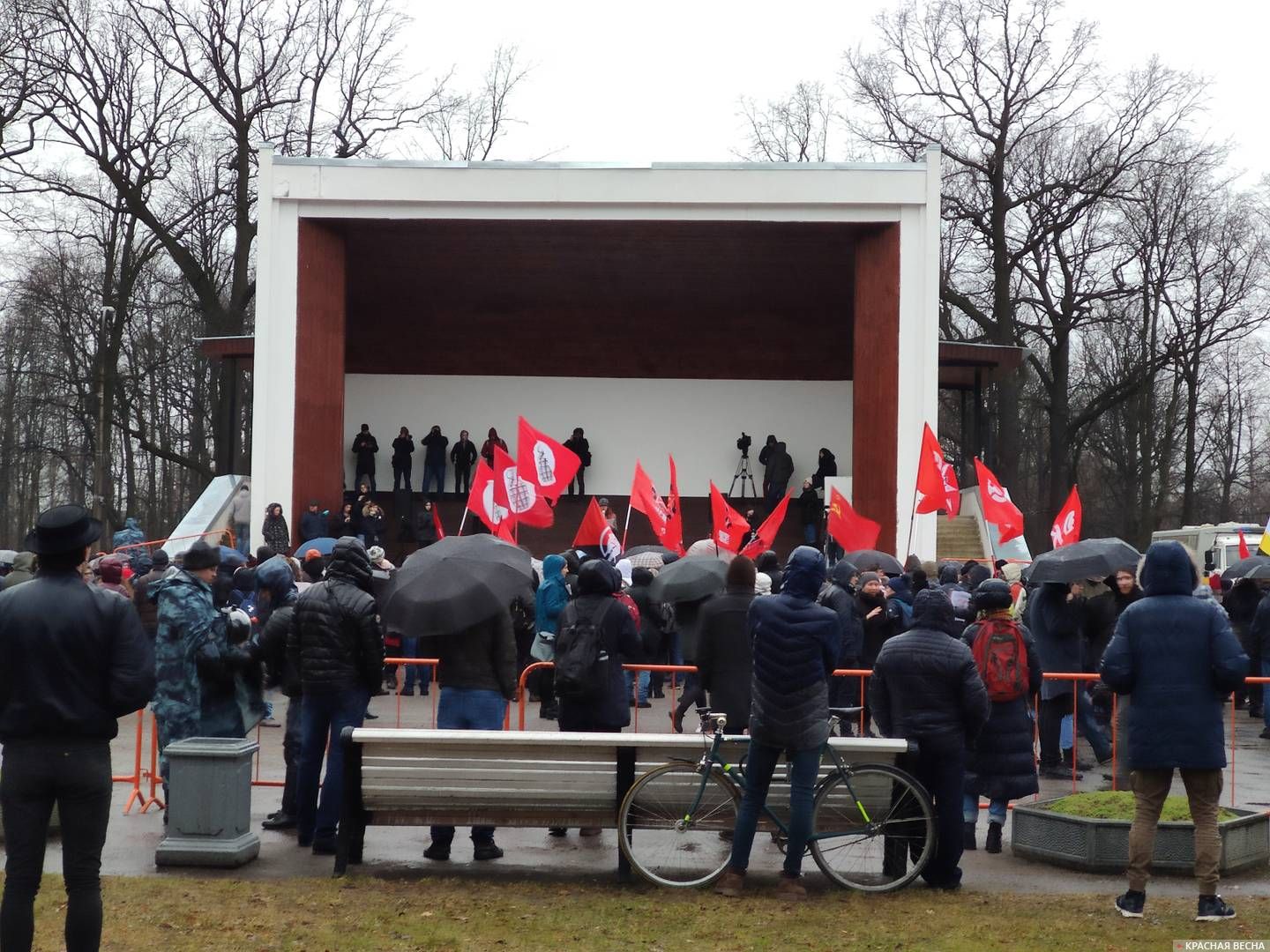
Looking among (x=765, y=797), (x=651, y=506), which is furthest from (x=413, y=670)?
(x=765, y=797)

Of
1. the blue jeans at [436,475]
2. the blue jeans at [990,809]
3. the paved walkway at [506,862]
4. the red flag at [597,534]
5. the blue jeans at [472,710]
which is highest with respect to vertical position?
the blue jeans at [436,475]

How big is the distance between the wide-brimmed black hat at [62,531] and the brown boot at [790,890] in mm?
3648

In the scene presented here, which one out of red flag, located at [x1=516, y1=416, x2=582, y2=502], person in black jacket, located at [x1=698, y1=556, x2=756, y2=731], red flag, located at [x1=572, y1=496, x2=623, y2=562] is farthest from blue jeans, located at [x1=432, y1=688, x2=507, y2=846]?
red flag, located at [x1=516, y1=416, x2=582, y2=502]

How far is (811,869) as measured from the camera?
308 inches

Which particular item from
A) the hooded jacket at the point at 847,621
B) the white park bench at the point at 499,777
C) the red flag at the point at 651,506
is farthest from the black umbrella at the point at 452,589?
the red flag at the point at 651,506

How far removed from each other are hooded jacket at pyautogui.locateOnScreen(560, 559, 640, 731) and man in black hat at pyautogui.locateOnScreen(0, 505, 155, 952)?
348 cm

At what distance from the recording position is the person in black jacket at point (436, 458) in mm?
30312

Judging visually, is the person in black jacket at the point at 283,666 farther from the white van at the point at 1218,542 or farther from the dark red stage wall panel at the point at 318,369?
the white van at the point at 1218,542

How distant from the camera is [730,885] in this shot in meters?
7.17

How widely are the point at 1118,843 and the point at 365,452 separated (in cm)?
2353

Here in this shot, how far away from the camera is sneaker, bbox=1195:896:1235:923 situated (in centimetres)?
661

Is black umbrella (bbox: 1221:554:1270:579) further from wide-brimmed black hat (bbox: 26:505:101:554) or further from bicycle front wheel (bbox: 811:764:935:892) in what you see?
wide-brimmed black hat (bbox: 26:505:101:554)

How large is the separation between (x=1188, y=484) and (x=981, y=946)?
42.0 meters

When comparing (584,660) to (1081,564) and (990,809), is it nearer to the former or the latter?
(990,809)
